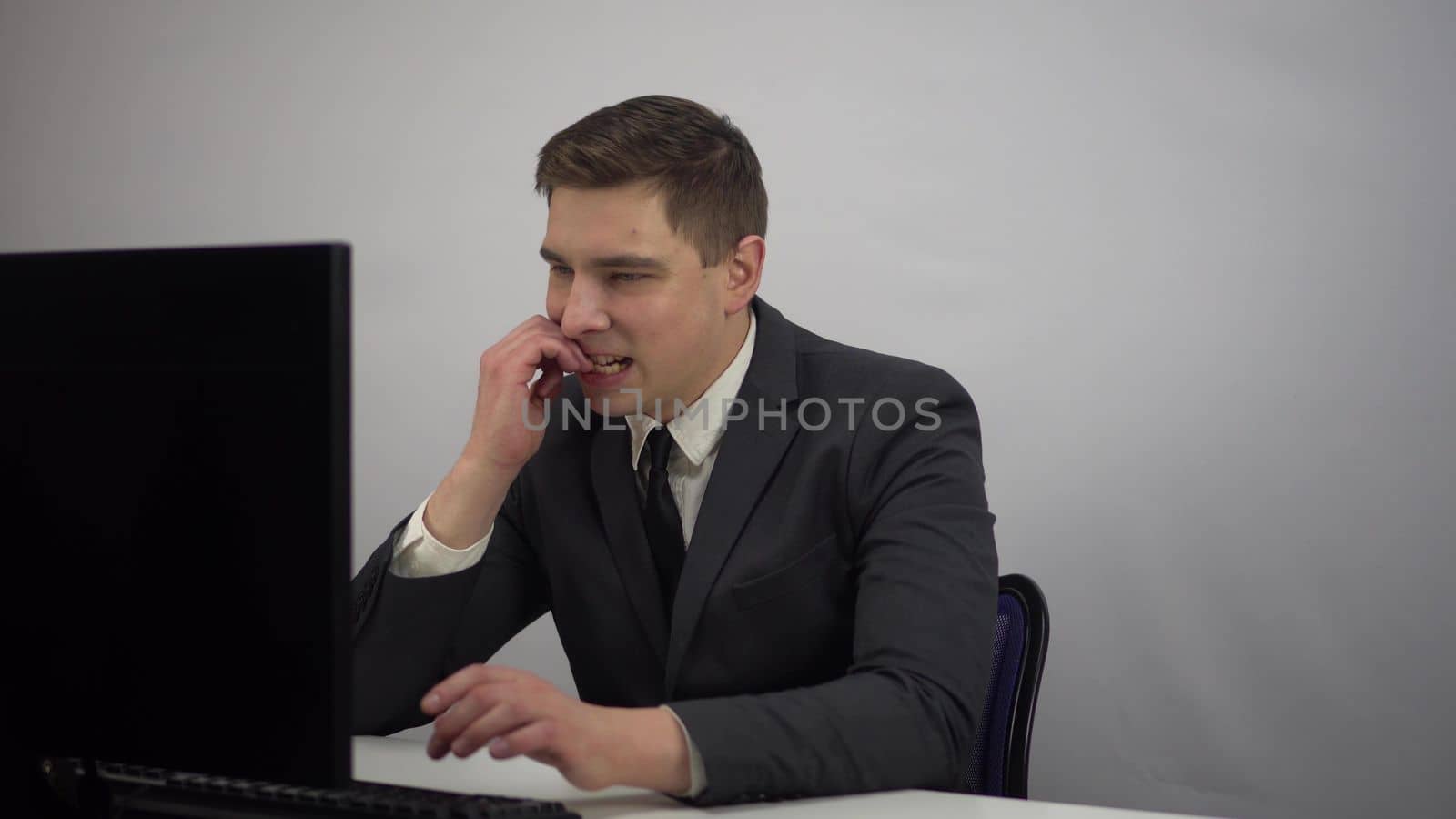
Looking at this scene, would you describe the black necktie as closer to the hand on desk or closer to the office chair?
the office chair

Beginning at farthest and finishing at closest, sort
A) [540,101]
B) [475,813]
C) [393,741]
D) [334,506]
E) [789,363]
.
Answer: [540,101] → [789,363] → [393,741] → [475,813] → [334,506]

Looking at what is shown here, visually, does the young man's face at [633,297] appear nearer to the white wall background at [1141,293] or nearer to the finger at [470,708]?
the finger at [470,708]

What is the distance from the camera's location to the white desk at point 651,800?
116 centimetres

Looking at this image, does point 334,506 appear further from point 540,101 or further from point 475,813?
point 540,101

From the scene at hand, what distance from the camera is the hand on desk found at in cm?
105

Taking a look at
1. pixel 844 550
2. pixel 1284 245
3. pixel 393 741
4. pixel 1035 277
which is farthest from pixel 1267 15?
pixel 393 741

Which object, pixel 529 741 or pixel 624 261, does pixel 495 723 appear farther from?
pixel 624 261

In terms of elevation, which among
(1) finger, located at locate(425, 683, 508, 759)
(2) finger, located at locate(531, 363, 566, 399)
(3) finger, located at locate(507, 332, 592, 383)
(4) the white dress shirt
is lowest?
(1) finger, located at locate(425, 683, 508, 759)

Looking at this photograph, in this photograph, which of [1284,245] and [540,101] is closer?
[1284,245]

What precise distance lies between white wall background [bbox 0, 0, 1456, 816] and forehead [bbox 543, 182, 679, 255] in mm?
1159

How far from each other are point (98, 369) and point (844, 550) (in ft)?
3.17

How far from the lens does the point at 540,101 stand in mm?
2924

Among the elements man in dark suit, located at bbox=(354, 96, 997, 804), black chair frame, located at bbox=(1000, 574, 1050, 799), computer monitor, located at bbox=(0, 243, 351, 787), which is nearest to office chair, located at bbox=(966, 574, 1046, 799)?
black chair frame, located at bbox=(1000, 574, 1050, 799)

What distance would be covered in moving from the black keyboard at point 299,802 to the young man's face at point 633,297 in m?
0.72
